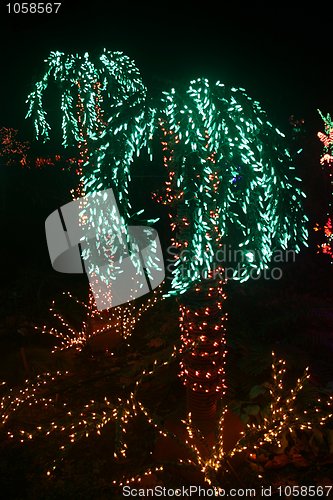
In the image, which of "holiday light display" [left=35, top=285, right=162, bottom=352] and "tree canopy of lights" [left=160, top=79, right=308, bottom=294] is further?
"holiday light display" [left=35, top=285, right=162, bottom=352]

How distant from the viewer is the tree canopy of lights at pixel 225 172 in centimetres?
255

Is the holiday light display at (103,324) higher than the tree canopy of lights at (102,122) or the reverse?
the reverse

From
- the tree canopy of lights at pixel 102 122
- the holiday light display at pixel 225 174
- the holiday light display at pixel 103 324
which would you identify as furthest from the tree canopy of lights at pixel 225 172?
the holiday light display at pixel 103 324

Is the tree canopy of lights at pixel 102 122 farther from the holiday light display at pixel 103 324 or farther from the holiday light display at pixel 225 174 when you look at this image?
the holiday light display at pixel 103 324

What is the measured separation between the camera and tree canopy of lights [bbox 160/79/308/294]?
2.55 meters

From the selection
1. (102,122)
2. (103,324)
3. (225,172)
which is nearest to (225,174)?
(225,172)

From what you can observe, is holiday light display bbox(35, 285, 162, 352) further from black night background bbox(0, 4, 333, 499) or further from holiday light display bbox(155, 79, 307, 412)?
Result: holiday light display bbox(155, 79, 307, 412)

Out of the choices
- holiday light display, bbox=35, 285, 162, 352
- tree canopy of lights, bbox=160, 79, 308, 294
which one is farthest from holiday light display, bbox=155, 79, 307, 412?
holiday light display, bbox=35, 285, 162, 352

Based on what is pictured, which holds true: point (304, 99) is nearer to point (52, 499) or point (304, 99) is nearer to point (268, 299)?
point (268, 299)

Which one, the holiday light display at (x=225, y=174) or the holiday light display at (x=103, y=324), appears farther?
the holiday light display at (x=103, y=324)

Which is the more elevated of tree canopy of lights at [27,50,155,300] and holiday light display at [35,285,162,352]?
tree canopy of lights at [27,50,155,300]

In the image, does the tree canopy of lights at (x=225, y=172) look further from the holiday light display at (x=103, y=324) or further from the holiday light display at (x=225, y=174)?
the holiday light display at (x=103, y=324)

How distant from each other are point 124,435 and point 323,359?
2.92 metres

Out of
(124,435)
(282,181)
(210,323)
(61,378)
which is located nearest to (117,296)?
(61,378)
